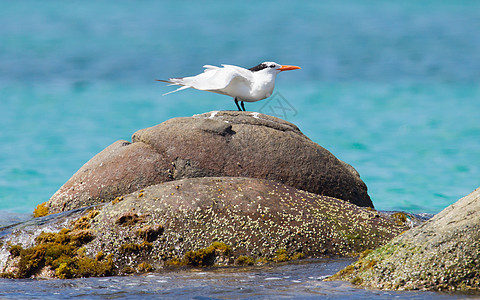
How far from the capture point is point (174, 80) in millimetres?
9156

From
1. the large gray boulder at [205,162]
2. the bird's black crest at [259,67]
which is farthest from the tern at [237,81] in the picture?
the large gray boulder at [205,162]

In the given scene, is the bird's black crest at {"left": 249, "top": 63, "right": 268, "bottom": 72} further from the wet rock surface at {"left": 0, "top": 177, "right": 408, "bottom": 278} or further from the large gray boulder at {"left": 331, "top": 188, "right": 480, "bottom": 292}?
the large gray boulder at {"left": 331, "top": 188, "right": 480, "bottom": 292}

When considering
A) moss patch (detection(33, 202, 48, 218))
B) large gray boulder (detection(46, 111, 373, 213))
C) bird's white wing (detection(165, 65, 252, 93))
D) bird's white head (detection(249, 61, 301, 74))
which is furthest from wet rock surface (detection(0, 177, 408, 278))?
bird's white head (detection(249, 61, 301, 74))

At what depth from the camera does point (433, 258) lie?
168 inches

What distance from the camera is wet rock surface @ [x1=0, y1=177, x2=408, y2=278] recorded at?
5.70 m

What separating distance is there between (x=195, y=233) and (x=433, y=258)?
104 inches

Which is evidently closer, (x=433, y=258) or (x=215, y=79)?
(x=433, y=258)

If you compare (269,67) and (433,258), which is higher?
(269,67)

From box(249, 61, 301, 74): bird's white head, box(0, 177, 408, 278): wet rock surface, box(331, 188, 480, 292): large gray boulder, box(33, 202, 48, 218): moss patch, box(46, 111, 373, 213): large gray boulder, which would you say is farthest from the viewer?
box(249, 61, 301, 74): bird's white head

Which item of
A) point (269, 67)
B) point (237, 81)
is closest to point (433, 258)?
point (237, 81)

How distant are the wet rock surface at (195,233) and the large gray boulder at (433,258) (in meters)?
1.40

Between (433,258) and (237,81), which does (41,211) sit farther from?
(433,258)

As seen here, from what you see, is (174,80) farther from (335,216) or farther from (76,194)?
(335,216)

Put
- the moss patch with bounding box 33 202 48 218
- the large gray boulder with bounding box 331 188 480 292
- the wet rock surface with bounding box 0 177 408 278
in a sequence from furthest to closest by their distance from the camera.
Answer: the moss patch with bounding box 33 202 48 218 < the wet rock surface with bounding box 0 177 408 278 < the large gray boulder with bounding box 331 188 480 292
